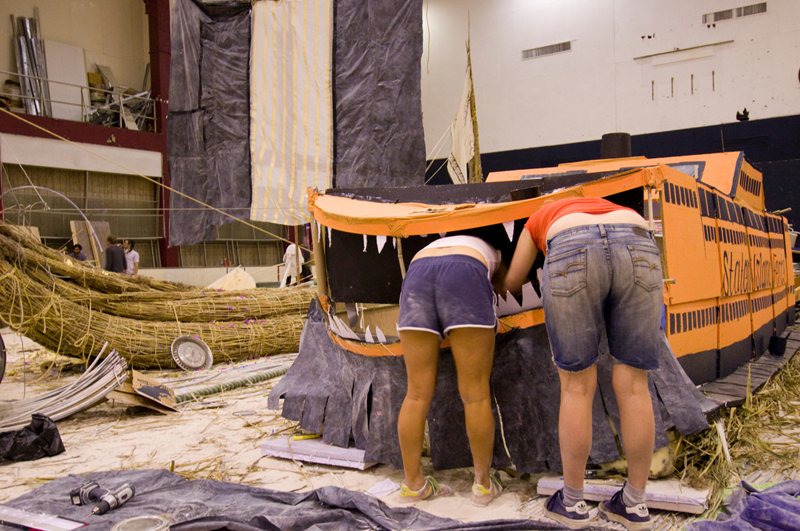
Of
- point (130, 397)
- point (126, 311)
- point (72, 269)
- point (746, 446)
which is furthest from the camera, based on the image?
point (126, 311)

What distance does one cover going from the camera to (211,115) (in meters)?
6.86

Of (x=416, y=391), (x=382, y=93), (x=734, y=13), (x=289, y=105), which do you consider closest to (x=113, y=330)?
(x=289, y=105)

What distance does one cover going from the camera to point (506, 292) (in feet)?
7.47

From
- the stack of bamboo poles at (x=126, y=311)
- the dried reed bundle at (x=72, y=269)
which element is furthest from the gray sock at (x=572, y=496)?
the dried reed bundle at (x=72, y=269)

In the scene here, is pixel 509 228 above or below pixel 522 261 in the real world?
above

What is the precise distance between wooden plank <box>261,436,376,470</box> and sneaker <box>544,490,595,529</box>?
3.05 feet

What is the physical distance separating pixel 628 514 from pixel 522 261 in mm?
939

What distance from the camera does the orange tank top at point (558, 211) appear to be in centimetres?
189

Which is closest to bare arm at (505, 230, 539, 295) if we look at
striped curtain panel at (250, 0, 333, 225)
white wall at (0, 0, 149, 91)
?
striped curtain panel at (250, 0, 333, 225)

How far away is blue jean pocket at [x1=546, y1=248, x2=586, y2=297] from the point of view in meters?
1.77

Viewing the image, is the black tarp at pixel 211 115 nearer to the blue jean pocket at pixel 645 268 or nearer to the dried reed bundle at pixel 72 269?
the dried reed bundle at pixel 72 269

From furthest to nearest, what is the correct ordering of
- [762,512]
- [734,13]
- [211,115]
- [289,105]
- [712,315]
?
[734,13] → [211,115] → [289,105] → [712,315] → [762,512]

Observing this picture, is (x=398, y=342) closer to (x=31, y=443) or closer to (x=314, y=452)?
(x=314, y=452)

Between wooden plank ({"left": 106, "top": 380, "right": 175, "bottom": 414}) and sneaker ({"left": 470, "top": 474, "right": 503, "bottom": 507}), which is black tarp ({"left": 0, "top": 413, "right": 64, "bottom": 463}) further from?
sneaker ({"left": 470, "top": 474, "right": 503, "bottom": 507})
